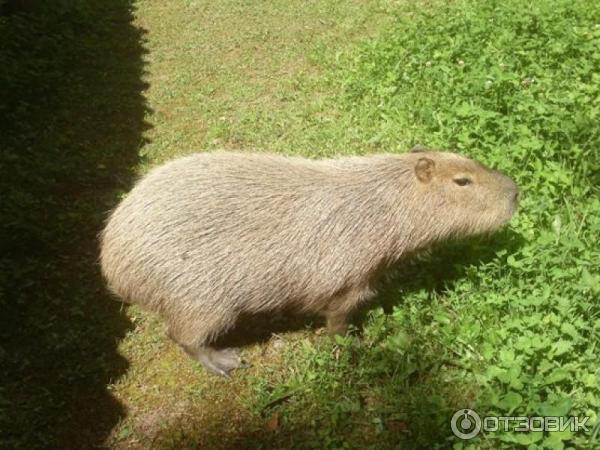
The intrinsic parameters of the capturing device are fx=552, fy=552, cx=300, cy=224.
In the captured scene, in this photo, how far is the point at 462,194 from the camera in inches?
121

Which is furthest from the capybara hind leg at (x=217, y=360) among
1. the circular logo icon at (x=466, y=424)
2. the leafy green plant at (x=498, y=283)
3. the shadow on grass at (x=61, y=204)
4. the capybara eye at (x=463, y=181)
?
the capybara eye at (x=463, y=181)

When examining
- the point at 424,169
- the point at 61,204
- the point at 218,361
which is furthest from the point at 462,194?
the point at 61,204

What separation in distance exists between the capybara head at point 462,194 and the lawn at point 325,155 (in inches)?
12.3

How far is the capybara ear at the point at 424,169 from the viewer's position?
3010 mm

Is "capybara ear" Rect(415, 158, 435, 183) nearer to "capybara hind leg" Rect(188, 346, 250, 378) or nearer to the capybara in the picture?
the capybara

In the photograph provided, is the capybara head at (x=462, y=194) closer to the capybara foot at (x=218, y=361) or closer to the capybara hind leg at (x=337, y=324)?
the capybara hind leg at (x=337, y=324)

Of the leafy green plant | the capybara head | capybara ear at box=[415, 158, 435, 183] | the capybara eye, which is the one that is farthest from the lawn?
capybara ear at box=[415, 158, 435, 183]

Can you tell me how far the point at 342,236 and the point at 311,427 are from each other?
1005mm

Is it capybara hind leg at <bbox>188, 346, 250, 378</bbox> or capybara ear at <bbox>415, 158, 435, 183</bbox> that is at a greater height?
capybara ear at <bbox>415, 158, 435, 183</bbox>

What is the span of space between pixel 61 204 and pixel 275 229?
7.05ft

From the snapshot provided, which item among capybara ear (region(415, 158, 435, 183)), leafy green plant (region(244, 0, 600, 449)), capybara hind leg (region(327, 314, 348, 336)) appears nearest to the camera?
leafy green plant (region(244, 0, 600, 449))

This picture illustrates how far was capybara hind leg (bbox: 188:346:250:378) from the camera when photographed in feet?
10.4

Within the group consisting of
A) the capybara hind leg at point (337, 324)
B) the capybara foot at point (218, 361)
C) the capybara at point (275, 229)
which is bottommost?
the capybara foot at point (218, 361)

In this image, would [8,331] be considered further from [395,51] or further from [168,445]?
[395,51]
